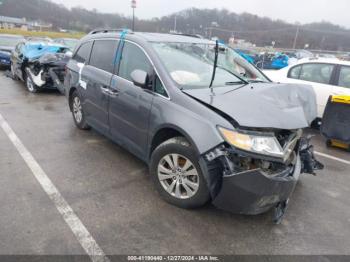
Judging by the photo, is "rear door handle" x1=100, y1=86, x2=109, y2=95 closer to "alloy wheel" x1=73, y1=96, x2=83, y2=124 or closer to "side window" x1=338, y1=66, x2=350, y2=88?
"alloy wheel" x1=73, y1=96, x2=83, y2=124

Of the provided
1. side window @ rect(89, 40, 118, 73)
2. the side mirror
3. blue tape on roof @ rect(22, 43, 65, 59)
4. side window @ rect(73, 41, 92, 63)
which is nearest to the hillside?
blue tape on roof @ rect(22, 43, 65, 59)

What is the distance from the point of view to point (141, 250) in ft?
8.54

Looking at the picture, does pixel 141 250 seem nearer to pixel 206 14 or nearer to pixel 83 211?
pixel 83 211

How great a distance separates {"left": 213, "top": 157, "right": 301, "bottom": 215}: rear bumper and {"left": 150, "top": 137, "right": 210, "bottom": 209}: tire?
0.27 meters

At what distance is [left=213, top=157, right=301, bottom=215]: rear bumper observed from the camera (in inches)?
103

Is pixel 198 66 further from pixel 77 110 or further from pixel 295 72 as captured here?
pixel 295 72

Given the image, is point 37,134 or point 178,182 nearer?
point 178,182

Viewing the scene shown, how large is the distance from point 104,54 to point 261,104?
8.48 ft

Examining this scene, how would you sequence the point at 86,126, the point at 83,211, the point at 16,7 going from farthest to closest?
the point at 16,7 < the point at 86,126 < the point at 83,211

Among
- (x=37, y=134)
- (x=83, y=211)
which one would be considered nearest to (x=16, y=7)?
(x=37, y=134)

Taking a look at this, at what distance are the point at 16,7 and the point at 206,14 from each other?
30422 mm

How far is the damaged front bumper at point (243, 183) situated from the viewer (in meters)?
2.63

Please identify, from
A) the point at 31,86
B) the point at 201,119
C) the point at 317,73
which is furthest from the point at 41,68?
the point at 317,73

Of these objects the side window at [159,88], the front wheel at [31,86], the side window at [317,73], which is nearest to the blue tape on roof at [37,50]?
the front wheel at [31,86]
